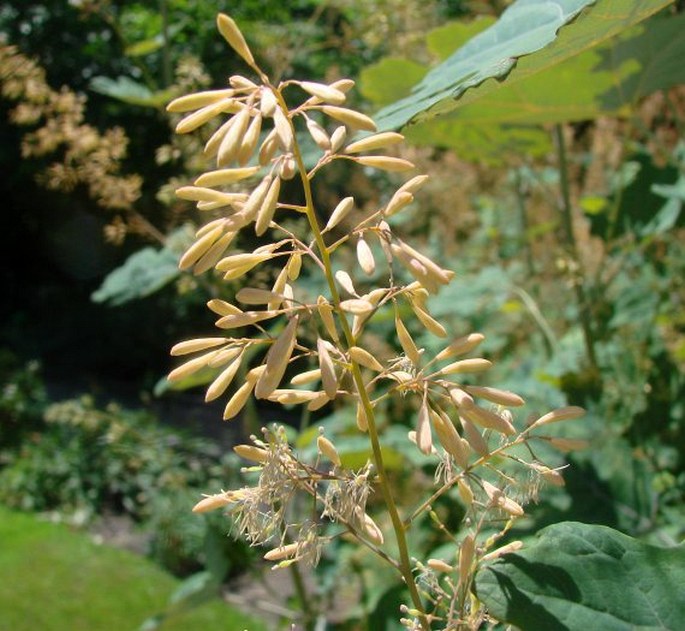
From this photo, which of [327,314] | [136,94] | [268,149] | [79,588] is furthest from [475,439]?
[79,588]

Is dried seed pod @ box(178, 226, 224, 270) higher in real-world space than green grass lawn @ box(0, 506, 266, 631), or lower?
higher

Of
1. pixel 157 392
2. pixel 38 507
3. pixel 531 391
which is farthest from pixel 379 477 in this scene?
pixel 38 507

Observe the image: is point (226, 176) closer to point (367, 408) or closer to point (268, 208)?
point (268, 208)

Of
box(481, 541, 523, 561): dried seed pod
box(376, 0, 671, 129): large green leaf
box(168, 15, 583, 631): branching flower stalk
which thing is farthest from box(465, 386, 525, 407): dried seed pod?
box(376, 0, 671, 129): large green leaf

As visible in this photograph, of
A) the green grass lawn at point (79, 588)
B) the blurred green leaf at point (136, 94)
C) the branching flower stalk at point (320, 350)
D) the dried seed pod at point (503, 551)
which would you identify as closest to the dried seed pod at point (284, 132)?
the branching flower stalk at point (320, 350)

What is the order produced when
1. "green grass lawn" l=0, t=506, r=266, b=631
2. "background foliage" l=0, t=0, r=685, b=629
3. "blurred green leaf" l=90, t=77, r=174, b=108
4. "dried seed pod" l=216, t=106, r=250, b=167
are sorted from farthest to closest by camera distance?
"green grass lawn" l=0, t=506, r=266, b=631, "blurred green leaf" l=90, t=77, r=174, b=108, "background foliage" l=0, t=0, r=685, b=629, "dried seed pod" l=216, t=106, r=250, b=167

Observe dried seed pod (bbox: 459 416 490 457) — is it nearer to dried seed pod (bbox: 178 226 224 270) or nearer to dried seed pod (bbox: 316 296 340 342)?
dried seed pod (bbox: 316 296 340 342)

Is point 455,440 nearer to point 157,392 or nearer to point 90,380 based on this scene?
point 157,392

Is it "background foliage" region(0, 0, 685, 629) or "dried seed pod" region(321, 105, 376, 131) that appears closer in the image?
"dried seed pod" region(321, 105, 376, 131)
